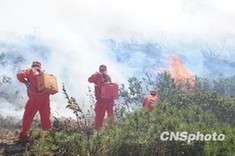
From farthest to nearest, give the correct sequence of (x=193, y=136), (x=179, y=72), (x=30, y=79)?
(x=179, y=72), (x=30, y=79), (x=193, y=136)

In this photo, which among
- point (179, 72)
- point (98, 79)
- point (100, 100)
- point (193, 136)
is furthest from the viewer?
point (179, 72)

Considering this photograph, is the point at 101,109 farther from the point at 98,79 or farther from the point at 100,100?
the point at 98,79

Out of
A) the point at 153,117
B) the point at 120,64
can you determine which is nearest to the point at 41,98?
the point at 153,117

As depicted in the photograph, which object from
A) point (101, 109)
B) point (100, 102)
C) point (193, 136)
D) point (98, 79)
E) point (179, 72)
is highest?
point (179, 72)

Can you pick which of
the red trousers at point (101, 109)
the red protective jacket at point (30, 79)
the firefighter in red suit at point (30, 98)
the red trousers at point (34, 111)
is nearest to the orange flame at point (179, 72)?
the red trousers at point (101, 109)

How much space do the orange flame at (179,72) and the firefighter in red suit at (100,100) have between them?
6316mm

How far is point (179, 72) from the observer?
65.3ft

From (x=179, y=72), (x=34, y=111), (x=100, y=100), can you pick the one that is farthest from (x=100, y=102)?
(x=179, y=72)

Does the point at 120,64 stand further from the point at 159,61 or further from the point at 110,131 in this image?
the point at 110,131

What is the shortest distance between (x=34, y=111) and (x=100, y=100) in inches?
84.8

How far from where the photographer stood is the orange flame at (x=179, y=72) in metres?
16.5

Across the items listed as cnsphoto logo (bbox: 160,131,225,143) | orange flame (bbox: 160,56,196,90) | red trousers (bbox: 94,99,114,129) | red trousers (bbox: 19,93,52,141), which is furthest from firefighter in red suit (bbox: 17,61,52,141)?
orange flame (bbox: 160,56,196,90)

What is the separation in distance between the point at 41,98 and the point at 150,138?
325 centimetres

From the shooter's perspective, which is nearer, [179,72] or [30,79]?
[30,79]
